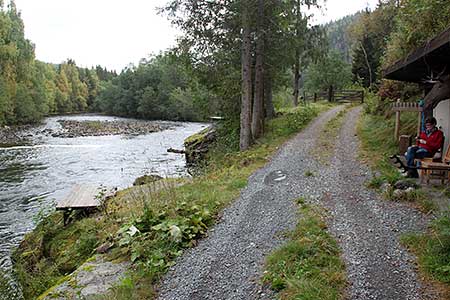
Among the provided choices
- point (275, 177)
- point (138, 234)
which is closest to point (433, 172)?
point (275, 177)

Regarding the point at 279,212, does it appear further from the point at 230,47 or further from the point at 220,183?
the point at 230,47

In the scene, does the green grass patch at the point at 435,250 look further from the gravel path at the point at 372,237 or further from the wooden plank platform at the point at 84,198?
the wooden plank platform at the point at 84,198

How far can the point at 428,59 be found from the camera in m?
7.05

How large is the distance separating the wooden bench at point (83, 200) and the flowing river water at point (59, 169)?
2.54 feet

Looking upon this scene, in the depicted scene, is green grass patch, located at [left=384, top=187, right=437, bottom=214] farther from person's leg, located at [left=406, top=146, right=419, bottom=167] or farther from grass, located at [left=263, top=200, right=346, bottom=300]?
grass, located at [left=263, top=200, right=346, bottom=300]

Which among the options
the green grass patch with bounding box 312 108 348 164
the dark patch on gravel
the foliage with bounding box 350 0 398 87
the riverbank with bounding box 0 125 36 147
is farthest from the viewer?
the foliage with bounding box 350 0 398 87

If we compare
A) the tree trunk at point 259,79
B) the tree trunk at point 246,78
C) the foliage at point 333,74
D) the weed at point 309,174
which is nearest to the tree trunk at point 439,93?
the weed at point 309,174

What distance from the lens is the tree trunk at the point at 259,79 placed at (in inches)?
504

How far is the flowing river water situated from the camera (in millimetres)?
11098

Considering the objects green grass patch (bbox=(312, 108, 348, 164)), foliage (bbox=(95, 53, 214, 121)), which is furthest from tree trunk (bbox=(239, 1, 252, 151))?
foliage (bbox=(95, 53, 214, 121))

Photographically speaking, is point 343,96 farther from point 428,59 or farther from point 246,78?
point 428,59

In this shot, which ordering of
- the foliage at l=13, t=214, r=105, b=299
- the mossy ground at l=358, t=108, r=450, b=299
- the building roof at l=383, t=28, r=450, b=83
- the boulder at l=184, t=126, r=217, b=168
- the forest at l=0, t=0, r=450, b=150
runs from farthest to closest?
the boulder at l=184, t=126, r=217, b=168
the forest at l=0, t=0, r=450, b=150
the foliage at l=13, t=214, r=105, b=299
the building roof at l=383, t=28, r=450, b=83
the mossy ground at l=358, t=108, r=450, b=299

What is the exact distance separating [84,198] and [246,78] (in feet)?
21.0

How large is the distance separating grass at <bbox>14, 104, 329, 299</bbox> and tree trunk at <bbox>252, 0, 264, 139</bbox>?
4463mm
